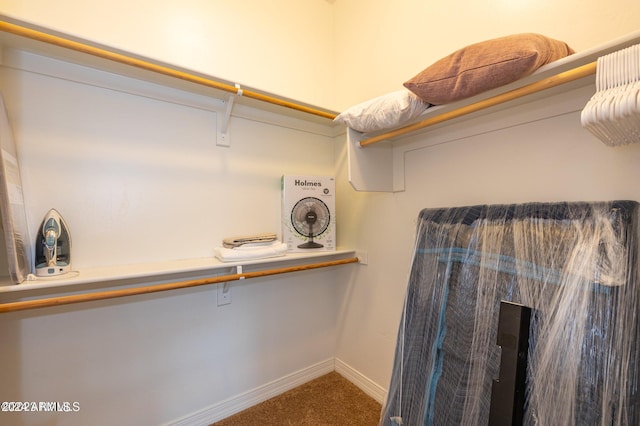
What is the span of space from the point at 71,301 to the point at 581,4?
79.9 inches

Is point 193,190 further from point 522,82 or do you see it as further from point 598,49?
point 598,49

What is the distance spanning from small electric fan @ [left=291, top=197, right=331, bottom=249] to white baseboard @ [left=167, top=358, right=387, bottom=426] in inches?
34.1

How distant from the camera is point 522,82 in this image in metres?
0.85

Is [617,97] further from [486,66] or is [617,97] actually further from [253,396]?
[253,396]

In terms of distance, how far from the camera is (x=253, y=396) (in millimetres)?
1559

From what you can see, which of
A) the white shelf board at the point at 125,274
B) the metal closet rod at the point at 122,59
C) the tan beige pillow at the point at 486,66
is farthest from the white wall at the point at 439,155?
the metal closet rod at the point at 122,59

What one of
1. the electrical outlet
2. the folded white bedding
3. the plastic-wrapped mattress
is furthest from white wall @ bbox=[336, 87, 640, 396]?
the electrical outlet

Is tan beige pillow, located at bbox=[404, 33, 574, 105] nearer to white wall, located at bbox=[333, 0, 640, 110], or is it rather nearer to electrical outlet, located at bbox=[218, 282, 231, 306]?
white wall, located at bbox=[333, 0, 640, 110]

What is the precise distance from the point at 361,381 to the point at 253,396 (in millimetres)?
670

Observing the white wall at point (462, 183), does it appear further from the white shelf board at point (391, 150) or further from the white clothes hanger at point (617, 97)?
the white clothes hanger at point (617, 97)

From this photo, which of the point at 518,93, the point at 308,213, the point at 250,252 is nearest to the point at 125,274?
the point at 250,252

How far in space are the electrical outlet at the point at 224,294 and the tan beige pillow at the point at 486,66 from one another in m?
1.32

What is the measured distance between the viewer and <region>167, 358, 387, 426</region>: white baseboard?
140 cm

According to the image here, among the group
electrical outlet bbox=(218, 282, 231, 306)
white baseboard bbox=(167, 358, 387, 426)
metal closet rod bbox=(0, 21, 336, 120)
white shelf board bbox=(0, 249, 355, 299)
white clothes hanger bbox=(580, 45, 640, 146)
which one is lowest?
white baseboard bbox=(167, 358, 387, 426)
